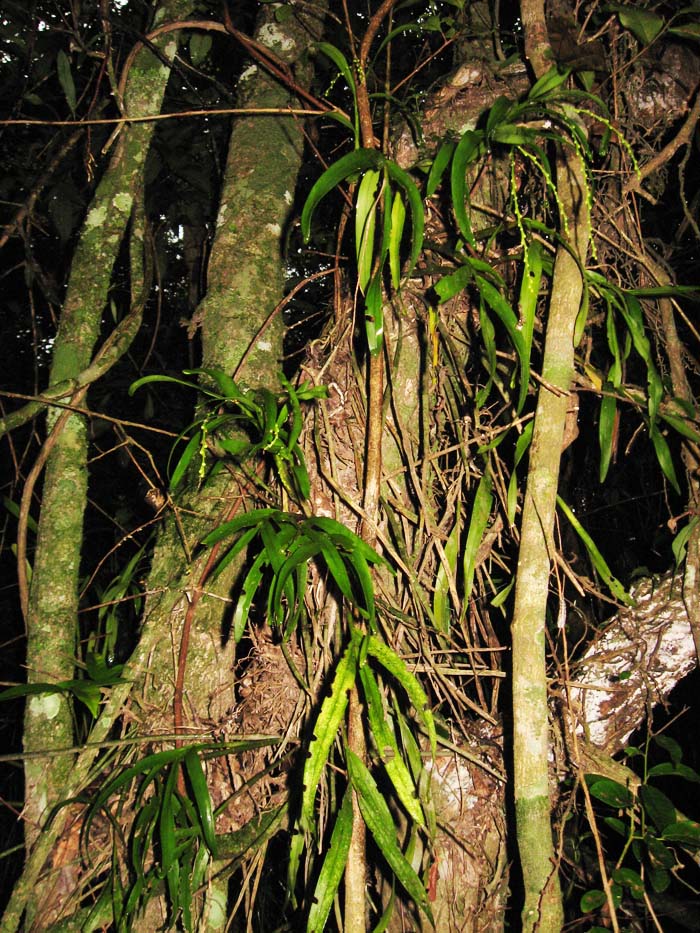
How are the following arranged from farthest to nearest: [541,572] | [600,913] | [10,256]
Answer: [10,256] → [600,913] → [541,572]

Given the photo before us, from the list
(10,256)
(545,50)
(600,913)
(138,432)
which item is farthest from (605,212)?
(10,256)

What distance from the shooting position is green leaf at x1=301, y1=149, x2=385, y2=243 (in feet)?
3.22

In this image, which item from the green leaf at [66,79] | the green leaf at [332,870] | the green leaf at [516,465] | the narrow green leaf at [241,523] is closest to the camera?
the green leaf at [332,870]

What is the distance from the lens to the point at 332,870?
0.93 m

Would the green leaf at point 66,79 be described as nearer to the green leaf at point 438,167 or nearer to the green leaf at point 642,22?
the green leaf at point 438,167

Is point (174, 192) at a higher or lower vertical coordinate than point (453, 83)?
higher

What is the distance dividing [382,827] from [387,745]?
0.11m

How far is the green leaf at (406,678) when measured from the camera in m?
0.98

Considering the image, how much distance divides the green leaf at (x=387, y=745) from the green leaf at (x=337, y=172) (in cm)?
66

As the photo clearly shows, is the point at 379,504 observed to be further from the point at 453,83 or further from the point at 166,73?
the point at 166,73

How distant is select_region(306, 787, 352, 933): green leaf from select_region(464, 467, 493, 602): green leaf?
0.39m

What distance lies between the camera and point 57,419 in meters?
1.30

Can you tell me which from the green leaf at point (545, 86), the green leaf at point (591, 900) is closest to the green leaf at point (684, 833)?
the green leaf at point (591, 900)

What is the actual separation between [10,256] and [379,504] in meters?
2.25
